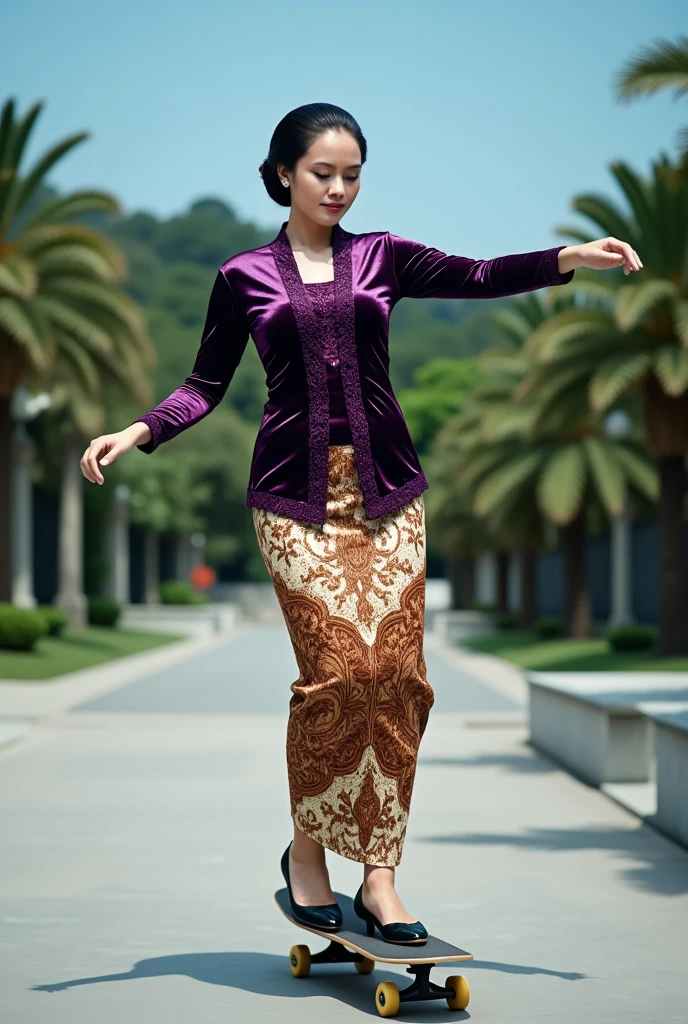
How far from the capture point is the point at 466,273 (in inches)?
188

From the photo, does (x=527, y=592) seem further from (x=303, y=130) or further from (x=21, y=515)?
(x=303, y=130)

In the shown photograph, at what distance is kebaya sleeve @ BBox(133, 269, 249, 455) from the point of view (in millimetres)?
4750

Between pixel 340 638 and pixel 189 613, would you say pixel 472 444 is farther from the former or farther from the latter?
pixel 340 638

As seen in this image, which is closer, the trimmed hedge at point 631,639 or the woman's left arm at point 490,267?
the woman's left arm at point 490,267

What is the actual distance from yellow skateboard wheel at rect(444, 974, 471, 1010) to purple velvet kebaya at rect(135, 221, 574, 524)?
1.32m

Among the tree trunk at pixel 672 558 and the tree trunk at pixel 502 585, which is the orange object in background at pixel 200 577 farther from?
the tree trunk at pixel 672 558

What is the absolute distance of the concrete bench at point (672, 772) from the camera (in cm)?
800

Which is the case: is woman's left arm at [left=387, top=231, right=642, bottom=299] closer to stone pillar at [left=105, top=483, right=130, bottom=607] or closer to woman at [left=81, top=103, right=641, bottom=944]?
woman at [left=81, top=103, right=641, bottom=944]

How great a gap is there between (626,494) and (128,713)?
59.9 feet

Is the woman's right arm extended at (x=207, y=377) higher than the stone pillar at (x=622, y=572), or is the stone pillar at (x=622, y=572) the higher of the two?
the woman's right arm extended at (x=207, y=377)

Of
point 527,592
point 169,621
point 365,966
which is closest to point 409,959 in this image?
point 365,966

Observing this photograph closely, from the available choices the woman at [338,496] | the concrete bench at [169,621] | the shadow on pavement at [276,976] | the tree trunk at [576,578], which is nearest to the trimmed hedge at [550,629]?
the tree trunk at [576,578]

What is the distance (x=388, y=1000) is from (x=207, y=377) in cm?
192

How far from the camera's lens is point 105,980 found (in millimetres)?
5031
